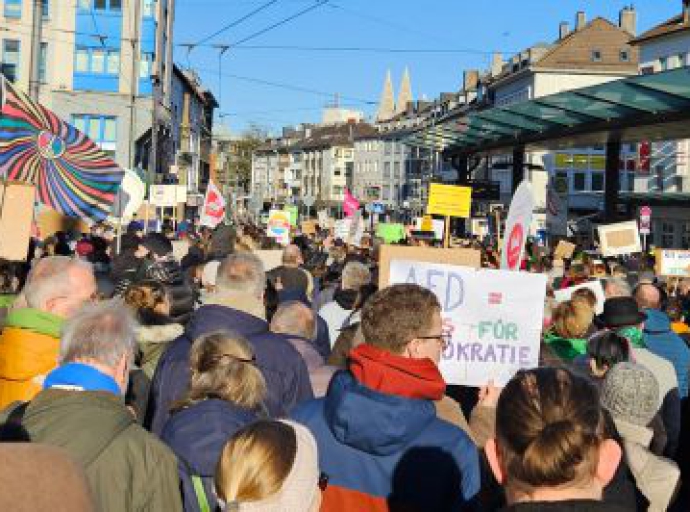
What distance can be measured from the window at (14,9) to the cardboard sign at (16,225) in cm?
4964

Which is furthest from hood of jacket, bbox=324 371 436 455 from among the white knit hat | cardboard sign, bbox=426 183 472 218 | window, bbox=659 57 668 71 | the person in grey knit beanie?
window, bbox=659 57 668 71

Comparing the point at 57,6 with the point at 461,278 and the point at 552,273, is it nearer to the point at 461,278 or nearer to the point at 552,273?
the point at 552,273

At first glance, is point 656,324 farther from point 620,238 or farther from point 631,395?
point 620,238

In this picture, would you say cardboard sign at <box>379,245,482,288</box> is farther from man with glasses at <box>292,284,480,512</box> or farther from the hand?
man with glasses at <box>292,284,480,512</box>

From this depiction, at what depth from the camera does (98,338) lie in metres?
4.11

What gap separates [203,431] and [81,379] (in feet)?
1.93

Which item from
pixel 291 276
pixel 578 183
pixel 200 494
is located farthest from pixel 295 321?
pixel 578 183

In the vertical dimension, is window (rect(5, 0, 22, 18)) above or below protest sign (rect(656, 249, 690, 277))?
above

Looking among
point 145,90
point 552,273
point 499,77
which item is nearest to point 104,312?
point 552,273

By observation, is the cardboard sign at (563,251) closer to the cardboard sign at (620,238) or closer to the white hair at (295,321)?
the cardboard sign at (620,238)

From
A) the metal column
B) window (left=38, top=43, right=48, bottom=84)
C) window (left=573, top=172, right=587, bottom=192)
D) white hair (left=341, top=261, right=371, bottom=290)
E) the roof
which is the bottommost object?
white hair (left=341, top=261, right=371, bottom=290)

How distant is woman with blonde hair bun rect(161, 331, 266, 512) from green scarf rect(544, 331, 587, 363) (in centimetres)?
348

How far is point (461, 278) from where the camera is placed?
6.24 m

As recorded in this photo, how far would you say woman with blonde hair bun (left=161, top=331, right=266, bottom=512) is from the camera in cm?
430
